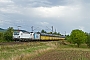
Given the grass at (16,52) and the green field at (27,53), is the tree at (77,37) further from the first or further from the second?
the grass at (16,52)

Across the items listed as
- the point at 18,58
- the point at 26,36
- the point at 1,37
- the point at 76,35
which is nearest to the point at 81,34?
the point at 76,35

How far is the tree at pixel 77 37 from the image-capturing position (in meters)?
97.5

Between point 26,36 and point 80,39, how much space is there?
26.4m

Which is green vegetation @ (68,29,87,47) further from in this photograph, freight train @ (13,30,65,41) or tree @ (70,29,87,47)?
freight train @ (13,30,65,41)

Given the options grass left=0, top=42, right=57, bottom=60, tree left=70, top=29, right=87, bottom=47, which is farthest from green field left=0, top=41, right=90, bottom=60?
tree left=70, top=29, right=87, bottom=47

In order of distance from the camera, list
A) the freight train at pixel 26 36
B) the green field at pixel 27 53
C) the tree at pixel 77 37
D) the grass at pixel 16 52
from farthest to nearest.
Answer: the tree at pixel 77 37 → the freight train at pixel 26 36 → the green field at pixel 27 53 → the grass at pixel 16 52

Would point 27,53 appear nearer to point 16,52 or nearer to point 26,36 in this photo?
point 16,52

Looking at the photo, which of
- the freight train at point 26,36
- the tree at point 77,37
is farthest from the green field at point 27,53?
the tree at point 77,37

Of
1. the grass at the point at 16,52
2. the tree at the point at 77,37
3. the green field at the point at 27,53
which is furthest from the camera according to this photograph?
the tree at the point at 77,37

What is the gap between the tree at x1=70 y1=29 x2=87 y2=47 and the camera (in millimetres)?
97488

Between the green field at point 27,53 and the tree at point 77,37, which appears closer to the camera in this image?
the green field at point 27,53

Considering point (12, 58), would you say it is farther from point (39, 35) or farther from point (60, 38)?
point (60, 38)

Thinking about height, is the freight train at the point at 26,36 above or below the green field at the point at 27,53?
above

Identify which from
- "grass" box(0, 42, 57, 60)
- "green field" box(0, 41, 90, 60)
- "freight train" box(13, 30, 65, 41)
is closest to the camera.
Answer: "grass" box(0, 42, 57, 60)
